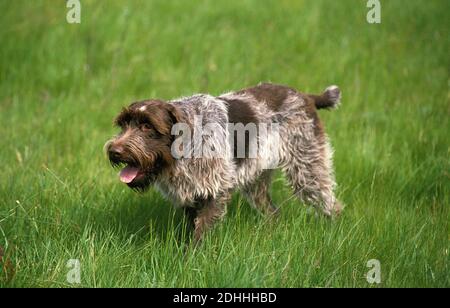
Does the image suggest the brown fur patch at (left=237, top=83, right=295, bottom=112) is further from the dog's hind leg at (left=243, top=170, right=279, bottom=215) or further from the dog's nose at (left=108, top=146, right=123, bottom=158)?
the dog's nose at (left=108, top=146, right=123, bottom=158)

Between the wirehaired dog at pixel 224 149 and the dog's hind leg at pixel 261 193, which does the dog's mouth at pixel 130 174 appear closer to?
the wirehaired dog at pixel 224 149

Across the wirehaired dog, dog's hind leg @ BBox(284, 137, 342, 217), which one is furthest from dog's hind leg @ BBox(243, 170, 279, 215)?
dog's hind leg @ BBox(284, 137, 342, 217)

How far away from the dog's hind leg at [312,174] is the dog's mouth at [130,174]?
1.62 meters

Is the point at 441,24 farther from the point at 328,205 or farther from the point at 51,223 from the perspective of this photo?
the point at 51,223

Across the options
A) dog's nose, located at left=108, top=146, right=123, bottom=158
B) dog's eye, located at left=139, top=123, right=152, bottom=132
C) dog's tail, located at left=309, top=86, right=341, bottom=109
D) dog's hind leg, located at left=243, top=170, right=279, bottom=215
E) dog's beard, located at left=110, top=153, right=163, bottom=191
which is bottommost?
dog's hind leg, located at left=243, top=170, right=279, bottom=215

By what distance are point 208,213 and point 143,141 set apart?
0.88m

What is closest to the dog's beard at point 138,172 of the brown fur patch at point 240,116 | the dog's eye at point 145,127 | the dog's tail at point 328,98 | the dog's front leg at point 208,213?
the dog's eye at point 145,127

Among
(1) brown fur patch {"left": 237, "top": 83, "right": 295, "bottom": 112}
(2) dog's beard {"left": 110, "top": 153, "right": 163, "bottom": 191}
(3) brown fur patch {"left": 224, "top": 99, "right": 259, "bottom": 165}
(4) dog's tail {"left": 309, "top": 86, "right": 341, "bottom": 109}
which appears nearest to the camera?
(2) dog's beard {"left": 110, "top": 153, "right": 163, "bottom": 191}

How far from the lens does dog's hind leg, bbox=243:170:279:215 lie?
6.23 meters

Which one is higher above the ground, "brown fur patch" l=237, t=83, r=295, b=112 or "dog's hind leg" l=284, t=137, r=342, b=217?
"brown fur patch" l=237, t=83, r=295, b=112

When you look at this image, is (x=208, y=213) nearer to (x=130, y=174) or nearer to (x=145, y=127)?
(x=130, y=174)

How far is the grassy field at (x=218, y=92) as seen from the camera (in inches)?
189

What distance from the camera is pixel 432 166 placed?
6.86 metres
